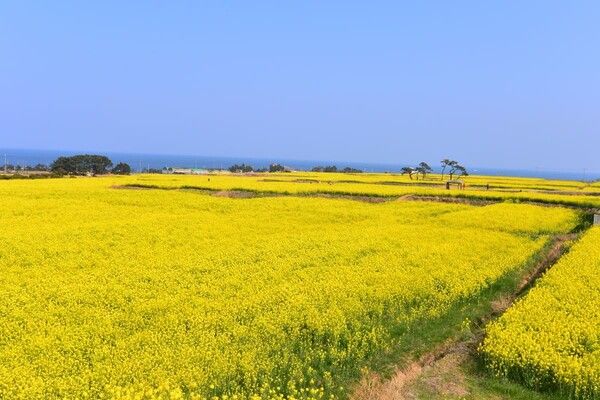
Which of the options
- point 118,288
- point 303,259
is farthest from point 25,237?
point 303,259

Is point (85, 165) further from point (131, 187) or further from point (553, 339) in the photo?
point (553, 339)

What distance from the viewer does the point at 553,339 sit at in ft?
31.9

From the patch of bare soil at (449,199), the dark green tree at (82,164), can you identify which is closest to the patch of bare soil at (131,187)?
the patch of bare soil at (449,199)

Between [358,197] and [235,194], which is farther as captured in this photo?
[235,194]

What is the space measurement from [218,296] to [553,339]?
265 inches

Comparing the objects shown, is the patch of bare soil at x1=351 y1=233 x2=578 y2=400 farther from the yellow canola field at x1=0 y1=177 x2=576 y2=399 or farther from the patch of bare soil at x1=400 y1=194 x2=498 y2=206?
the patch of bare soil at x1=400 y1=194 x2=498 y2=206

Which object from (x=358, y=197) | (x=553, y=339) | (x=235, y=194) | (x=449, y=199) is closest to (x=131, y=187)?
(x=235, y=194)

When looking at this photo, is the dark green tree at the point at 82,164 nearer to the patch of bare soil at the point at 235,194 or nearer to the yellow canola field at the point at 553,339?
the patch of bare soil at the point at 235,194

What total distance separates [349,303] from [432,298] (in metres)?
2.22

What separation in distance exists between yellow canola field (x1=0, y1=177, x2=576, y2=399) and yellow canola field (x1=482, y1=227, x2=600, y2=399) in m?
1.63

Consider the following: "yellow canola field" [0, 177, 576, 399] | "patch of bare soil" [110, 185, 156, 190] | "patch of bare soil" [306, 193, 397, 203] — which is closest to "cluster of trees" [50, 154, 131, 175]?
"patch of bare soil" [110, 185, 156, 190]

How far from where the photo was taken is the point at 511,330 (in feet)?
32.7

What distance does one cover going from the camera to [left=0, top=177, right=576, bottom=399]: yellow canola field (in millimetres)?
7957

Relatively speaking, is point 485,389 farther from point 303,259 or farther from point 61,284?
point 61,284
